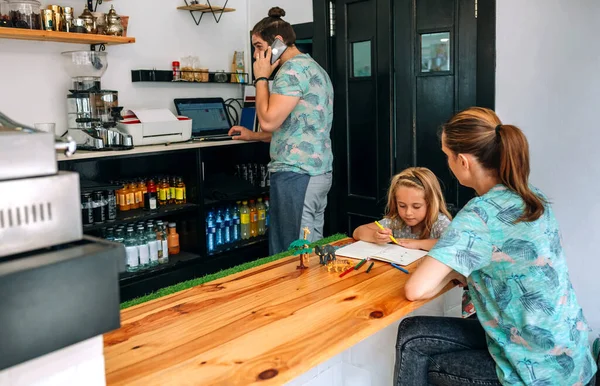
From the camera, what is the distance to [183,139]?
3744 millimetres

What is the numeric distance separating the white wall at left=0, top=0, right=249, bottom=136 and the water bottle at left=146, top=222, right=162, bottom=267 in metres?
0.79

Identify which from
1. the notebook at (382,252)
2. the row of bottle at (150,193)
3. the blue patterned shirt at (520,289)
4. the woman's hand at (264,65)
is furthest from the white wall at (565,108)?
the row of bottle at (150,193)

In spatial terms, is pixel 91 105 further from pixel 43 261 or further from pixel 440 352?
pixel 43 261

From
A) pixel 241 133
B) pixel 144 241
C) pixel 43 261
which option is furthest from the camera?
pixel 241 133

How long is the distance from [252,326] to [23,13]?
8.05ft

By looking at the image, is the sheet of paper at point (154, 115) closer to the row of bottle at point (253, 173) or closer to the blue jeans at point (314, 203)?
the row of bottle at point (253, 173)

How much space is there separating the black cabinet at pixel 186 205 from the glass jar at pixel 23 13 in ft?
2.54

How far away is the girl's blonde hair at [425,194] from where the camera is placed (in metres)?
2.42

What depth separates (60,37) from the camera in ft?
10.6

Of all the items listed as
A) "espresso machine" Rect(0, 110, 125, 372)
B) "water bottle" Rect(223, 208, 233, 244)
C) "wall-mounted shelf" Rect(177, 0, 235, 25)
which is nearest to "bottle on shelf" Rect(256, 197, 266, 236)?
"water bottle" Rect(223, 208, 233, 244)

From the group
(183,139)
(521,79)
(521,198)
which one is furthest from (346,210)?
(521,198)

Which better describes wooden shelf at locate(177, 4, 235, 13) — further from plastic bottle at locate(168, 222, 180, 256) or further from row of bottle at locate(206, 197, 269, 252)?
plastic bottle at locate(168, 222, 180, 256)

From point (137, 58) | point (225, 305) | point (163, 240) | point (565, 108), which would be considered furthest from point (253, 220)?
point (225, 305)

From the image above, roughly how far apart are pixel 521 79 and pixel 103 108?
228 centimetres
